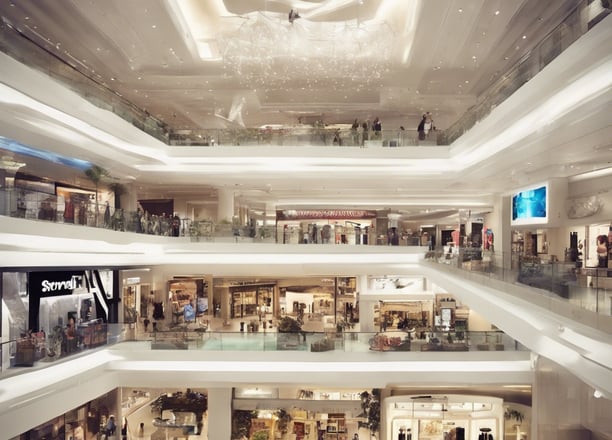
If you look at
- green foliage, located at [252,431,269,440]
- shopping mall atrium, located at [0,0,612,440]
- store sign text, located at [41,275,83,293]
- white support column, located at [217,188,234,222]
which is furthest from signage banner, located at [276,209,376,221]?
green foliage, located at [252,431,269,440]

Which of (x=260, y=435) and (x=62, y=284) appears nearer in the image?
(x=260, y=435)

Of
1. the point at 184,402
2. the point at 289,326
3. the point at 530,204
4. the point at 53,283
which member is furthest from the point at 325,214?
the point at 53,283

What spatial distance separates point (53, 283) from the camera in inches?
576

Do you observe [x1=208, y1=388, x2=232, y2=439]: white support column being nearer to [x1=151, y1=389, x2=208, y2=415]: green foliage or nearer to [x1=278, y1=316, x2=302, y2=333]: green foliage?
[x1=151, y1=389, x2=208, y2=415]: green foliage

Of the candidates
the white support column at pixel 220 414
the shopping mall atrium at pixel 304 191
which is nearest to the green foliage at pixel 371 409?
the shopping mall atrium at pixel 304 191

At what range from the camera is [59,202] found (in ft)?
36.3

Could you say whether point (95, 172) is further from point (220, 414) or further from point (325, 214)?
point (325, 214)

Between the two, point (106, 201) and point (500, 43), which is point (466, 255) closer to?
point (500, 43)

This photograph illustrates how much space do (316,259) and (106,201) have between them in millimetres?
7092

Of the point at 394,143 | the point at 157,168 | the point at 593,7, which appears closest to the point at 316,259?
the point at 394,143

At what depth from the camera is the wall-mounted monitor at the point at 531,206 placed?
1362 centimetres

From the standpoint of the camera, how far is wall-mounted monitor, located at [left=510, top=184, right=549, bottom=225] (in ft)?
44.7

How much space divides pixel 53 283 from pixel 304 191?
9.34 metres

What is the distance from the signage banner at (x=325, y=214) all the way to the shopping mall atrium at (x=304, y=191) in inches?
157
